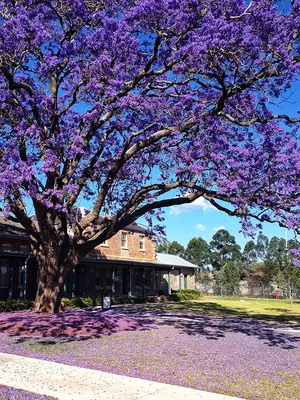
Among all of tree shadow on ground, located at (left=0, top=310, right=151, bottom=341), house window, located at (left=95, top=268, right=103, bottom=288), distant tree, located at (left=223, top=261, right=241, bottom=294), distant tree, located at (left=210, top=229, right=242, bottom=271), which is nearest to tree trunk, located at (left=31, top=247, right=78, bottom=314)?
tree shadow on ground, located at (left=0, top=310, right=151, bottom=341)

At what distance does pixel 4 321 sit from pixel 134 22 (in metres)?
11.4

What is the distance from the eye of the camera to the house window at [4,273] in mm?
26172

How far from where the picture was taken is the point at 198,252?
10819 centimetres

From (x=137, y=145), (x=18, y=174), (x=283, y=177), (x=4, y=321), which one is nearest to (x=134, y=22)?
(x=137, y=145)

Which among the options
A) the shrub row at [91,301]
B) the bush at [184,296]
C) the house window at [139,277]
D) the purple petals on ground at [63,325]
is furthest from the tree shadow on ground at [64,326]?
the house window at [139,277]

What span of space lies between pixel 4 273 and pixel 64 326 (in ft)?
47.2

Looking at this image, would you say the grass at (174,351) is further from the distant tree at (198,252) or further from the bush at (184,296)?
the distant tree at (198,252)

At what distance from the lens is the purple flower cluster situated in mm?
7678

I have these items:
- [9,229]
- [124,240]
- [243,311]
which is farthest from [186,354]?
[124,240]

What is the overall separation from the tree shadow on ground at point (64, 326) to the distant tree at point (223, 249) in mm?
92479

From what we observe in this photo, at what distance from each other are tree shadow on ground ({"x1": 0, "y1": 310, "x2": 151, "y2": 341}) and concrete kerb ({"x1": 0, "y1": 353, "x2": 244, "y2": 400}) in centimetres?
369

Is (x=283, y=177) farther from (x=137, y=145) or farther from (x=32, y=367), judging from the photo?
(x=32, y=367)

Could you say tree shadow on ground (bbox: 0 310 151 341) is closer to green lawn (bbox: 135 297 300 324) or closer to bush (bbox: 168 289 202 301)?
green lawn (bbox: 135 297 300 324)

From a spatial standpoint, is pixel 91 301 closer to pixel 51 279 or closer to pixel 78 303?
pixel 78 303
